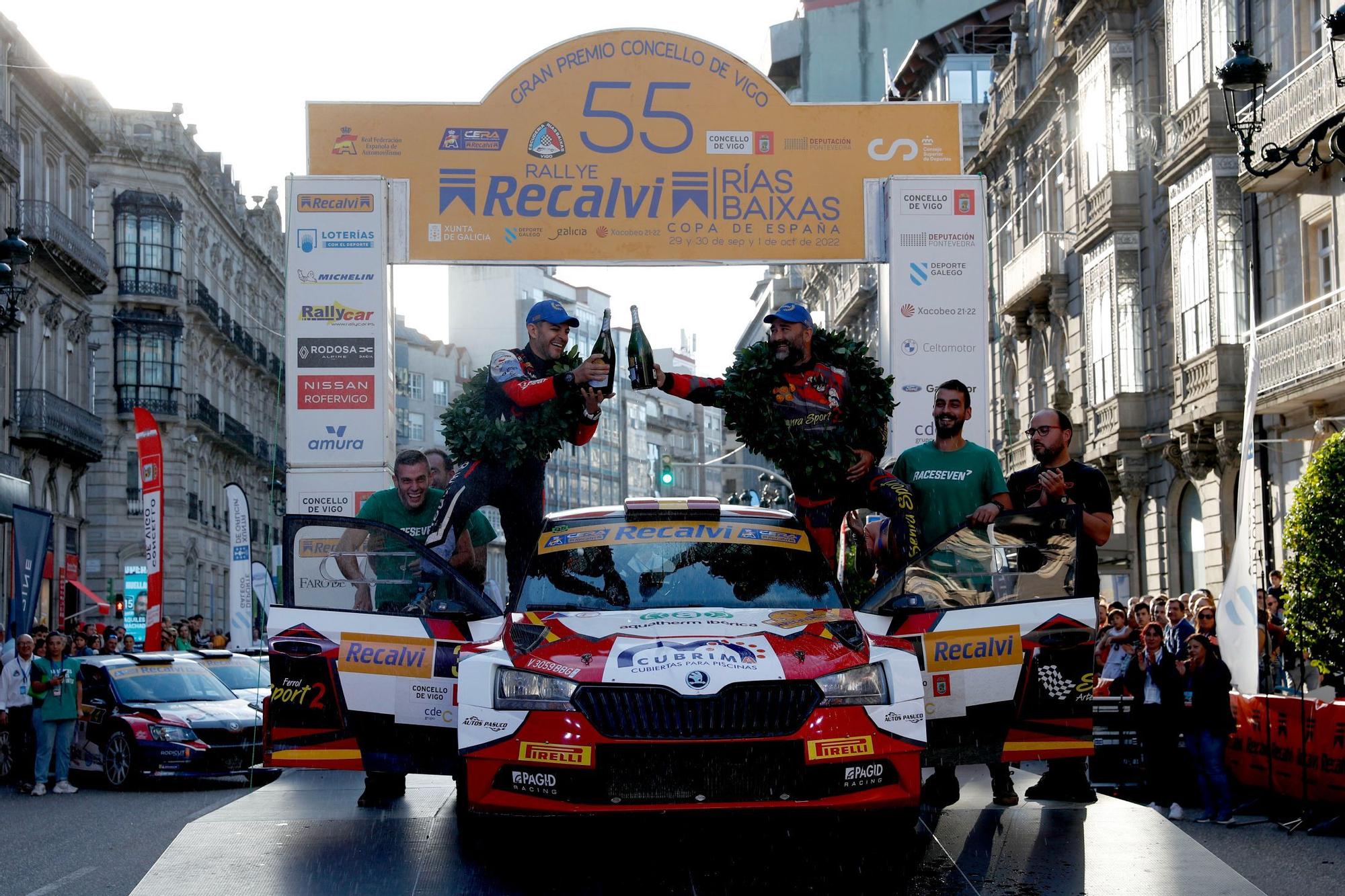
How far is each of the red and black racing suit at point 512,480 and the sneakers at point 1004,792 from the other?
9.19 ft

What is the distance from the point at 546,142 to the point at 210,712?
7.25 m

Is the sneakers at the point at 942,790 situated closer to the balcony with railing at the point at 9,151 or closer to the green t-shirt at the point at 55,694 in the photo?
the green t-shirt at the point at 55,694

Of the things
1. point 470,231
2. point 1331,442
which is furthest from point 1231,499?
point 470,231

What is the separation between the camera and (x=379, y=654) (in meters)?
8.87

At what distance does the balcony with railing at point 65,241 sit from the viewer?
38688mm

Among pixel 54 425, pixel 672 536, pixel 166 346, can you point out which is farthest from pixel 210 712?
pixel 166 346

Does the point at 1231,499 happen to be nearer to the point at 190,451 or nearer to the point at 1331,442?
the point at 1331,442

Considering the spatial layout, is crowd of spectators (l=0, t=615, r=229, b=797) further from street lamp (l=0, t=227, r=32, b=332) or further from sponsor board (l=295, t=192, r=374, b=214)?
sponsor board (l=295, t=192, r=374, b=214)

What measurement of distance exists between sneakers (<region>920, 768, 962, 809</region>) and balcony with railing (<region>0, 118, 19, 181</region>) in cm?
3173

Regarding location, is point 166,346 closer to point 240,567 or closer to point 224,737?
point 240,567

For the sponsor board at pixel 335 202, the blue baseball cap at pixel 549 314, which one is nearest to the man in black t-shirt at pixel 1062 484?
the blue baseball cap at pixel 549 314

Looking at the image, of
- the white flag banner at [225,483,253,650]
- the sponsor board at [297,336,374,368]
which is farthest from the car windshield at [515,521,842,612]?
the white flag banner at [225,483,253,650]

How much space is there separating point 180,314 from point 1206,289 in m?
34.6

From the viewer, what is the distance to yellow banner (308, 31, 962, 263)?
16859mm
